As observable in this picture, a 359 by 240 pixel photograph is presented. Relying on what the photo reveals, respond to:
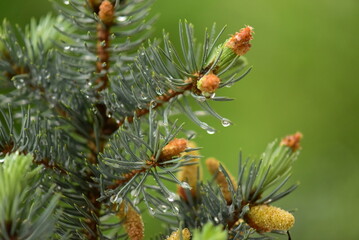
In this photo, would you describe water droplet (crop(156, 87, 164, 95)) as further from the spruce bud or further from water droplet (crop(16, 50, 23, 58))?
water droplet (crop(16, 50, 23, 58))

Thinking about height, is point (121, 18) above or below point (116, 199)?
above

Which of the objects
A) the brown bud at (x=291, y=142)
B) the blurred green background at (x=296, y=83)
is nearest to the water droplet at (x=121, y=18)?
the brown bud at (x=291, y=142)

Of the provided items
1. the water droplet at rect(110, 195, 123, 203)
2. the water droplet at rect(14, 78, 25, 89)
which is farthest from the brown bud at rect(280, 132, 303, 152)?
the water droplet at rect(14, 78, 25, 89)

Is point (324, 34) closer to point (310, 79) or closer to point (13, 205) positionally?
point (310, 79)

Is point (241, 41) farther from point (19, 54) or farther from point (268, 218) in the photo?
point (19, 54)

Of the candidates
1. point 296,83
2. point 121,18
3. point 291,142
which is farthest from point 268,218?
point 296,83

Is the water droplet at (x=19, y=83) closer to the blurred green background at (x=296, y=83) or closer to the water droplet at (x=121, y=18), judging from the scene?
the water droplet at (x=121, y=18)
